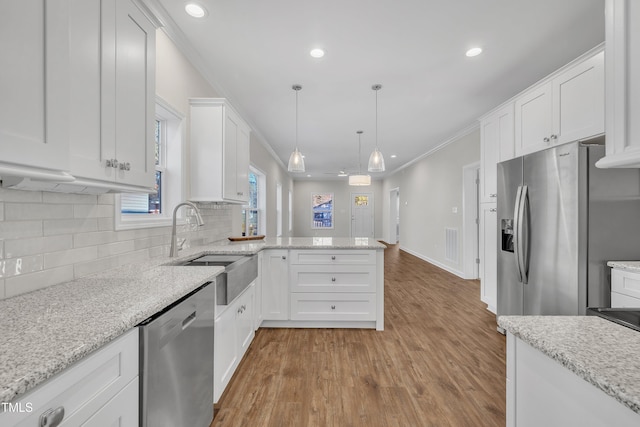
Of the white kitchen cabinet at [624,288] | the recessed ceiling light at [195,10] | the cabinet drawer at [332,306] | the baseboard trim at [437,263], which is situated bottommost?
the baseboard trim at [437,263]

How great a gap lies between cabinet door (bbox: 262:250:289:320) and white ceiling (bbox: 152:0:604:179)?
1882mm

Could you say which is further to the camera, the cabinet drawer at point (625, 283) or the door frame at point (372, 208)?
the door frame at point (372, 208)

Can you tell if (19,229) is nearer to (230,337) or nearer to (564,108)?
(230,337)

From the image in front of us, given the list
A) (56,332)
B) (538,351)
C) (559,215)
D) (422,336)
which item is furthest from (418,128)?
(56,332)

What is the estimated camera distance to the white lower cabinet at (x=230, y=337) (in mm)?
1719

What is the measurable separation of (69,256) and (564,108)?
3.58m

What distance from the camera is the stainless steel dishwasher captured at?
0.98m

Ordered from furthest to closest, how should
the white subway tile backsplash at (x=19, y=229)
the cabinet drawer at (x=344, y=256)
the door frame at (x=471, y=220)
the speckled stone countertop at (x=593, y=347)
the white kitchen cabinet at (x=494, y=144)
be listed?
the door frame at (x=471, y=220) < the white kitchen cabinet at (x=494, y=144) < the cabinet drawer at (x=344, y=256) < the white subway tile backsplash at (x=19, y=229) < the speckled stone countertop at (x=593, y=347)

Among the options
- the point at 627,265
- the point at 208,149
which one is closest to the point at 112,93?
the point at 208,149

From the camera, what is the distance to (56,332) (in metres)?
0.77

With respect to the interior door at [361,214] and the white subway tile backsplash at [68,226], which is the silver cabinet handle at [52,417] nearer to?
the white subway tile backsplash at [68,226]

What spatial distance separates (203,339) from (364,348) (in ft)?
5.25

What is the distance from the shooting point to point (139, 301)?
1.05 meters

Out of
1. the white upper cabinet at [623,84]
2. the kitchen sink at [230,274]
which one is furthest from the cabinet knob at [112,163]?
the white upper cabinet at [623,84]
